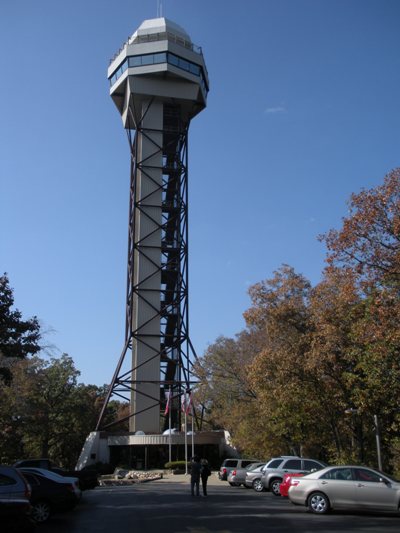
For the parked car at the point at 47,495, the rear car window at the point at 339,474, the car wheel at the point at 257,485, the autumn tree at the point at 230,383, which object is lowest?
the car wheel at the point at 257,485

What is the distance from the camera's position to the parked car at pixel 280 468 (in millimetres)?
23250

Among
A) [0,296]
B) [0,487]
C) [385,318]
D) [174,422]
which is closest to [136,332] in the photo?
[174,422]

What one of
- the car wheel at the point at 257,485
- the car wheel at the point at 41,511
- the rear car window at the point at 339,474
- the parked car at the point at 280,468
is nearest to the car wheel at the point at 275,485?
the parked car at the point at 280,468

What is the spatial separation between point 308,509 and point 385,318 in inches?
259

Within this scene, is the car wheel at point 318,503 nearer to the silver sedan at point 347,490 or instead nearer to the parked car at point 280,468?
the silver sedan at point 347,490

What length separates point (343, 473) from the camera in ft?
53.5

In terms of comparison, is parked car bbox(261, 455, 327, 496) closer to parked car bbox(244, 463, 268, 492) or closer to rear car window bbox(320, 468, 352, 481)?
parked car bbox(244, 463, 268, 492)

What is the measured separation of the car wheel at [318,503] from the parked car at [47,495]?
712 centimetres

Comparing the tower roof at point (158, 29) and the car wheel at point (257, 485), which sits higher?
→ the tower roof at point (158, 29)

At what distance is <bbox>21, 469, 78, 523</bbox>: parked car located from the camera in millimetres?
16109

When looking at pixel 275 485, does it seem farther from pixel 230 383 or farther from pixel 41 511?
pixel 230 383

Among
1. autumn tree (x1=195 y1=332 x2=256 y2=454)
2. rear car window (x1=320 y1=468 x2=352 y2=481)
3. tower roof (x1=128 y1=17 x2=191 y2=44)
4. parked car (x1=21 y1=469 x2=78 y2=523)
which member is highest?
tower roof (x1=128 y1=17 x2=191 y2=44)

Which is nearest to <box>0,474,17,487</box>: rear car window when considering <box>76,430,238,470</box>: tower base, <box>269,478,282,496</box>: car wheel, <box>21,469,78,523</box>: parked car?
<box>21,469,78,523</box>: parked car

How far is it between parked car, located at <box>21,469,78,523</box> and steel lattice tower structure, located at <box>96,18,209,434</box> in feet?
130
